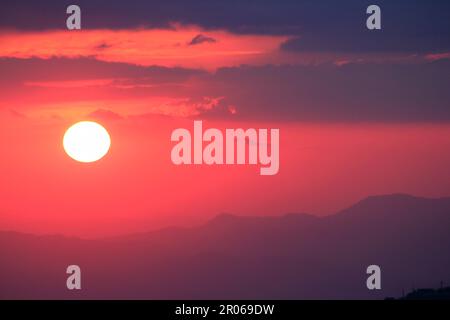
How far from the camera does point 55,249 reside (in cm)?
3462

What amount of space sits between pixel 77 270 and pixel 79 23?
6.21m

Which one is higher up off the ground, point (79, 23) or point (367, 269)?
point (79, 23)
